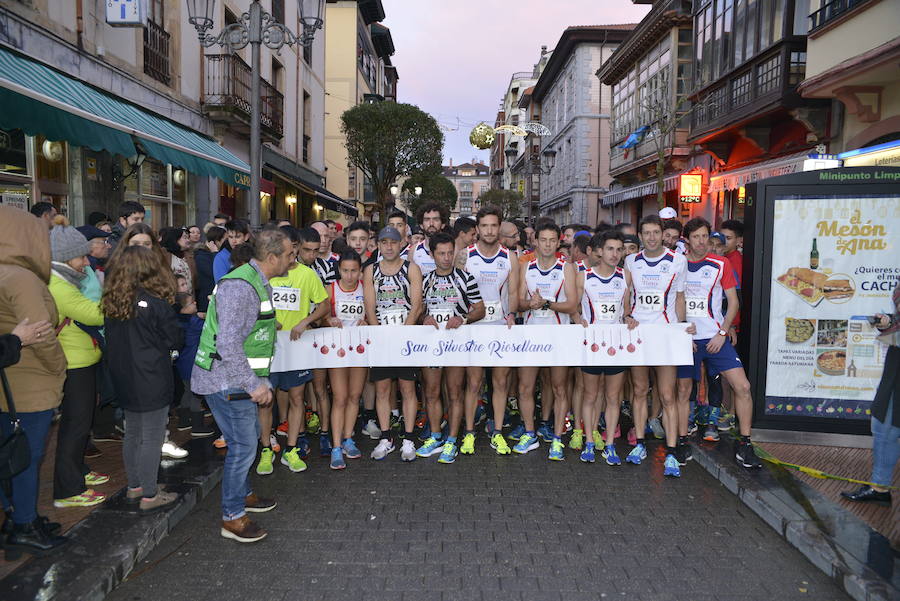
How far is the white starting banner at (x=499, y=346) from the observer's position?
18.7 ft

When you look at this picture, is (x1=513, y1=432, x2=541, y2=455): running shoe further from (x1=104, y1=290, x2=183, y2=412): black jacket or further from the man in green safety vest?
(x1=104, y1=290, x2=183, y2=412): black jacket

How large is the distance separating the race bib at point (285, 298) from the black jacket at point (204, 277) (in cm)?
144

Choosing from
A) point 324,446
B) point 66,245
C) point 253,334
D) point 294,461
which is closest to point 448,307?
point 324,446

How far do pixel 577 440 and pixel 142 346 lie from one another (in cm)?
400

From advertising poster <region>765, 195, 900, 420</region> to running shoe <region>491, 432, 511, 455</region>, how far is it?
252cm

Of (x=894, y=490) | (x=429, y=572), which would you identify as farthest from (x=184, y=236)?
(x=894, y=490)

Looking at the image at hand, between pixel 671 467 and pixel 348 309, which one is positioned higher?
pixel 348 309

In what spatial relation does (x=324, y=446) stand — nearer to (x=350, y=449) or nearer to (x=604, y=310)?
(x=350, y=449)

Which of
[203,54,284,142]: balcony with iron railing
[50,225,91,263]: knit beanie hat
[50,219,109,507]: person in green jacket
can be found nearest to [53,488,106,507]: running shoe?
[50,219,109,507]: person in green jacket

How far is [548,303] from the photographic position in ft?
20.0

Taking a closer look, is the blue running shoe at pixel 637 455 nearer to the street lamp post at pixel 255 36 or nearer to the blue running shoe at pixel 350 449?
the blue running shoe at pixel 350 449

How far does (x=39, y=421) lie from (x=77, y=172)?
746cm

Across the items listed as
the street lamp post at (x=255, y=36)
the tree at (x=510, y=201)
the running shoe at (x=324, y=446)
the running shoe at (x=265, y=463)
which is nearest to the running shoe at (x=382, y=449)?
the running shoe at (x=324, y=446)

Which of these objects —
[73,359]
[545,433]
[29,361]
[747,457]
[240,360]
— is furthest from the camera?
[545,433]
